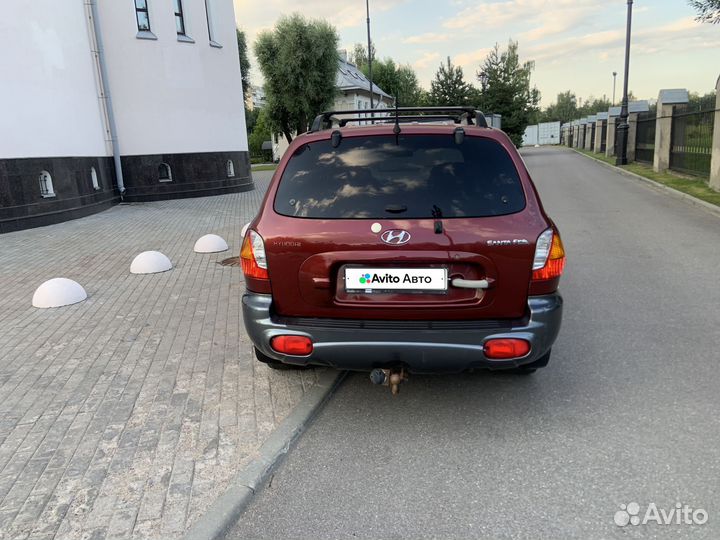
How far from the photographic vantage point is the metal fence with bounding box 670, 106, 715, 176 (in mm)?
15562

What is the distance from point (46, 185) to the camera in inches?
511

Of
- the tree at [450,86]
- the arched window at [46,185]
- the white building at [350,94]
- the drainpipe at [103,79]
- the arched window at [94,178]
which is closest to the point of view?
the arched window at [46,185]

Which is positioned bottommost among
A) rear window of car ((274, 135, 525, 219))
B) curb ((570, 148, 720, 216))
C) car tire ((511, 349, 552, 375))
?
curb ((570, 148, 720, 216))

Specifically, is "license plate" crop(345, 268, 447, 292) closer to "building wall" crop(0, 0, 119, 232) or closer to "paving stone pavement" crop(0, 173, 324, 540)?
"paving stone pavement" crop(0, 173, 324, 540)

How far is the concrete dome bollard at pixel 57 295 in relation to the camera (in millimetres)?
6328

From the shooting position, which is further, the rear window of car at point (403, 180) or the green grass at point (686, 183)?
the green grass at point (686, 183)

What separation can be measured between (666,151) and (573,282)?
16714 millimetres

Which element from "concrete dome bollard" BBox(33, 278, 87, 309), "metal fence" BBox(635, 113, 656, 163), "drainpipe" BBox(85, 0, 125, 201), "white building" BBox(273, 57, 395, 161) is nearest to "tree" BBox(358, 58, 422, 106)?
"white building" BBox(273, 57, 395, 161)

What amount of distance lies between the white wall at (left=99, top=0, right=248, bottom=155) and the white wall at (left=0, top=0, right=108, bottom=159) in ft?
3.19

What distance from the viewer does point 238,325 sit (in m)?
5.36

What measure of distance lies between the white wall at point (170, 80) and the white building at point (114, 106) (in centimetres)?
3

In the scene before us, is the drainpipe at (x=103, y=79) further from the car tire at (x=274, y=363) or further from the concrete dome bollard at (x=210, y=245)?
the car tire at (x=274, y=363)

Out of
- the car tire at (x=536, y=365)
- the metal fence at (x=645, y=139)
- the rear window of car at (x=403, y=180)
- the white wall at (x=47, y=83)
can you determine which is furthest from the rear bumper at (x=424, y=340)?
the metal fence at (x=645, y=139)

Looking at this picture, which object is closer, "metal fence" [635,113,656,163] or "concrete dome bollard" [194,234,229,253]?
"concrete dome bollard" [194,234,229,253]
